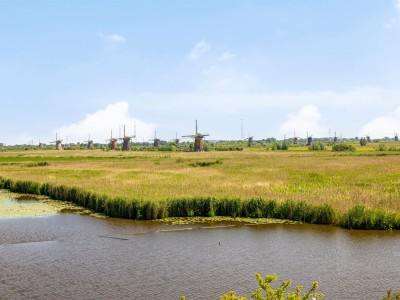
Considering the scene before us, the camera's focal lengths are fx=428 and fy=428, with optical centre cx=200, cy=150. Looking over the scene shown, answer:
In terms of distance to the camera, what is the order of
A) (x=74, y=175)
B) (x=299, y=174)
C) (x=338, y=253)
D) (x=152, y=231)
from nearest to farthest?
1. (x=338, y=253)
2. (x=152, y=231)
3. (x=299, y=174)
4. (x=74, y=175)

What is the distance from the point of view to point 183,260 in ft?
64.6

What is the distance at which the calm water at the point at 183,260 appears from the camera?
16172mm

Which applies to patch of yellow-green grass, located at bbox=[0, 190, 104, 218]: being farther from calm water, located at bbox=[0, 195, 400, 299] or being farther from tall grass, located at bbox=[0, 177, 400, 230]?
calm water, located at bbox=[0, 195, 400, 299]

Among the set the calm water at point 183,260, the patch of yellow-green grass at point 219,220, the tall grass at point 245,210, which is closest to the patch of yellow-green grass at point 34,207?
the tall grass at point 245,210

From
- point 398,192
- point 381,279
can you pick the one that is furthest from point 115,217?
point 398,192

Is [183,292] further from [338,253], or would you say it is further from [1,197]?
[1,197]

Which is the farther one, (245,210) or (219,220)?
(245,210)

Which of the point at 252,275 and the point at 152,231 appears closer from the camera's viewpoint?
the point at 252,275

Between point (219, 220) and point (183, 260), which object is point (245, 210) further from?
point (183, 260)

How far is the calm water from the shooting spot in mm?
16172

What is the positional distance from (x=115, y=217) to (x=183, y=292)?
16396 millimetres

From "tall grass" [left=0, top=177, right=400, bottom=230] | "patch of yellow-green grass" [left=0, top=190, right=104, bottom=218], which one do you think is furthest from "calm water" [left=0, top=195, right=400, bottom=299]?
"patch of yellow-green grass" [left=0, top=190, right=104, bottom=218]

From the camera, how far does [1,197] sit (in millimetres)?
42938

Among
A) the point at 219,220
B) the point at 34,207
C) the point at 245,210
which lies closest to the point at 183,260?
the point at 219,220
